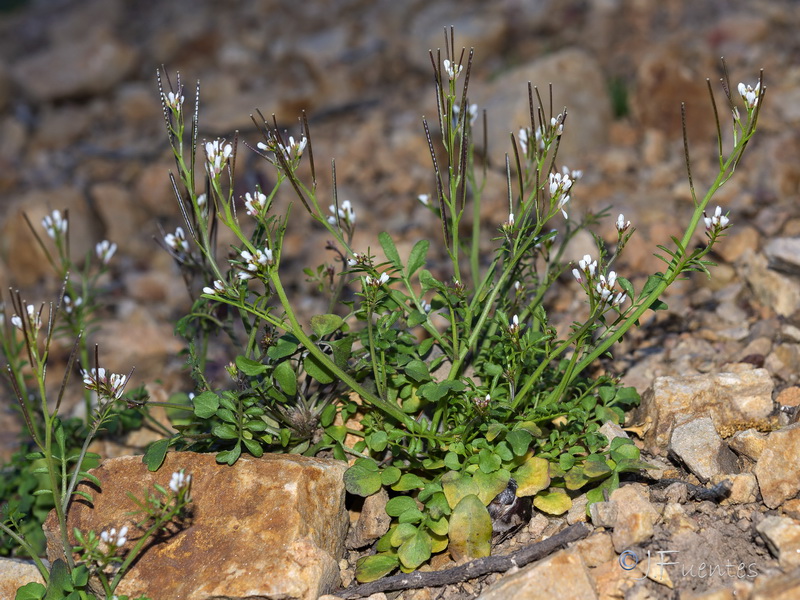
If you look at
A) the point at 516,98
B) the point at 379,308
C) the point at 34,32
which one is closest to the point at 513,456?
the point at 379,308

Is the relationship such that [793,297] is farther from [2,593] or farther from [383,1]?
[383,1]

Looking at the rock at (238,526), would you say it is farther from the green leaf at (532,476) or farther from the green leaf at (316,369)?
the green leaf at (532,476)

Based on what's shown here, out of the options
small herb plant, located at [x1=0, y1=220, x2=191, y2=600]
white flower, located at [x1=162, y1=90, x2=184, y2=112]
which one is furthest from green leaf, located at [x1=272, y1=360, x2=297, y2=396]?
white flower, located at [x1=162, y1=90, x2=184, y2=112]

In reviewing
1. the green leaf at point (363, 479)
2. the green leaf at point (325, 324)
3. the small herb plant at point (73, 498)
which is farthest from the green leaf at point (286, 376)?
the small herb plant at point (73, 498)

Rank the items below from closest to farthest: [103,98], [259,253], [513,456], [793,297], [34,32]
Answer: [259,253] < [513,456] < [793,297] < [103,98] < [34,32]

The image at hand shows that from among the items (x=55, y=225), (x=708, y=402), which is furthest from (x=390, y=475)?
(x=55, y=225)
